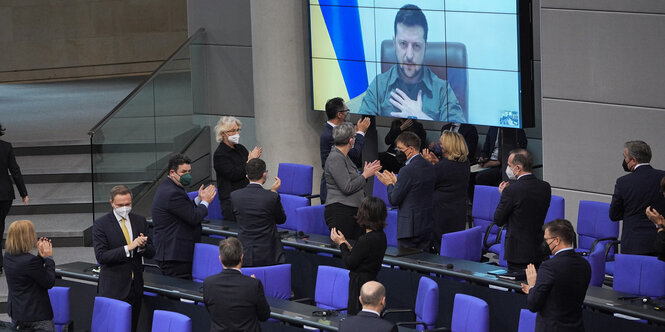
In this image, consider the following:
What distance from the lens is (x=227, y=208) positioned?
974cm

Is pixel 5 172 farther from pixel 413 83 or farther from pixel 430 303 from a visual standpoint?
pixel 430 303

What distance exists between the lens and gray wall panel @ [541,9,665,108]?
9727 mm

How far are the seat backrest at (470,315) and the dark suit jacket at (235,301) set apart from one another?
4.38 feet

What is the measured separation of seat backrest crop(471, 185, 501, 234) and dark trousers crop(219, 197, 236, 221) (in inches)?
99.7

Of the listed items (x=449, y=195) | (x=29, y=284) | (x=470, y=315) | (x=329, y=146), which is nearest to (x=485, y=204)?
(x=449, y=195)

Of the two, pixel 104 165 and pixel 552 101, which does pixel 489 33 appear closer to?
pixel 552 101

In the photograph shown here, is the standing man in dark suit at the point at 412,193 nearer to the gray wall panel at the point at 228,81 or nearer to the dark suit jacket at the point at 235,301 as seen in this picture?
the dark suit jacket at the point at 235,301

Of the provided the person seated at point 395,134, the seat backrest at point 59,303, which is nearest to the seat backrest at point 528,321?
the seat backrest at point 59,303

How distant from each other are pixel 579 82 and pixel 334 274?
4.32m

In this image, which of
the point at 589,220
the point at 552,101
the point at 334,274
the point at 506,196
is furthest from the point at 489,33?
the point at 334,274

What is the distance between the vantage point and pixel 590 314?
265 inches

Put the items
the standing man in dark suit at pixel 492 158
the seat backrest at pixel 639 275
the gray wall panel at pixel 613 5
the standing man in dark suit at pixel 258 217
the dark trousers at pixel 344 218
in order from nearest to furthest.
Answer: the seat backrest at pixel 639 275 → the standing man in dark suit at pixel 258 217 → the dark trousers at pixel 344 218 → the gray wall panel at pixel 613 5 → the standing man in dark suit at pixel 492 158

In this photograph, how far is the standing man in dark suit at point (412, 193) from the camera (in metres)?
8.38

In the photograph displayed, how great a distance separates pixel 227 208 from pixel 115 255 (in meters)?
2.56
